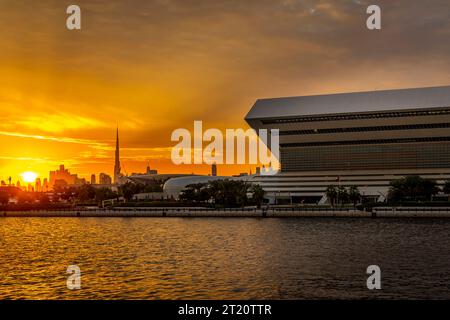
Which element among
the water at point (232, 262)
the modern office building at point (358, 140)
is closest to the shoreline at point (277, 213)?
the water at point (232, 262)

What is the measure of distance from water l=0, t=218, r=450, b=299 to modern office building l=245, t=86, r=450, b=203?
78352 mm

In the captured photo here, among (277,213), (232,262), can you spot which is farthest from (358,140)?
(232,262)

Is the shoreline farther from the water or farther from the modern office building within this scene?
the modern office building

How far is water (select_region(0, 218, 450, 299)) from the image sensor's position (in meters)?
34.7

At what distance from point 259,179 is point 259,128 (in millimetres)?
16583

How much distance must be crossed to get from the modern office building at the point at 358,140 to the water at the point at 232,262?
3085 inches

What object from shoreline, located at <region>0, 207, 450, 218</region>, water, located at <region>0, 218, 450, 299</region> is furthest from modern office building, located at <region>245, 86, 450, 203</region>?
water, located at <region>0, 218, 450, 299</region>

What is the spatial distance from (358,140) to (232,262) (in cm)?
12100

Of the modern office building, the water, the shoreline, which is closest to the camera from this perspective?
the water

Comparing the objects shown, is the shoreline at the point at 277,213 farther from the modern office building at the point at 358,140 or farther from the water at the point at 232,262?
the modern office building at the point at 358,140

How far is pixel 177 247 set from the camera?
58781mm

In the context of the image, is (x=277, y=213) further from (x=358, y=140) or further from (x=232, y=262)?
(x=358, y=140)
